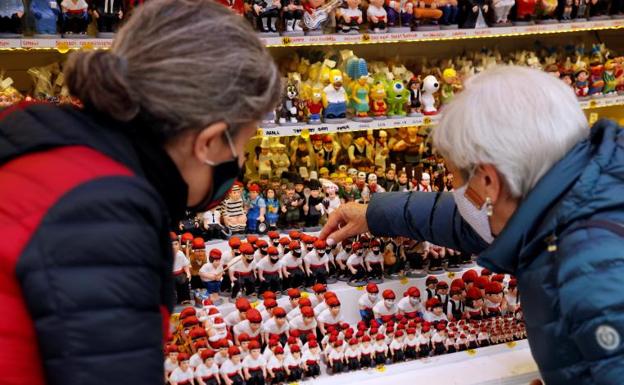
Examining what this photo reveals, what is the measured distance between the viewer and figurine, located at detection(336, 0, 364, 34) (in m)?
3.22

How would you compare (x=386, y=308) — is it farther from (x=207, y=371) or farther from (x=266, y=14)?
(x=266, y=14)

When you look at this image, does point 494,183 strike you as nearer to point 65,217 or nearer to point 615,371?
point 615,371

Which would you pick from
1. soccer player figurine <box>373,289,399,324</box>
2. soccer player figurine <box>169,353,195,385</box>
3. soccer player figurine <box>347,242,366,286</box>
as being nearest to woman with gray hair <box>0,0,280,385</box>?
soccer player figurine <box>169,353,195,385</box>

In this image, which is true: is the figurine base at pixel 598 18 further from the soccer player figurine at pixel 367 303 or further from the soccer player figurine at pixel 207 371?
the soccer player figurine at pixel 207 371

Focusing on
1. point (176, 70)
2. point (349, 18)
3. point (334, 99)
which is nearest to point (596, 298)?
point (176, 70)

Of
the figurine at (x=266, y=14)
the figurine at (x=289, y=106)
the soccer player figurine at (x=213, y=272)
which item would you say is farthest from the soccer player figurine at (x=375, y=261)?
the figurine at (x=266, y=14)

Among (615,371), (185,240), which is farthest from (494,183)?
(185,240)

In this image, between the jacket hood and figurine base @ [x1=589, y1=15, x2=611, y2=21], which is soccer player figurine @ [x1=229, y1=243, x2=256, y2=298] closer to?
the jacket hood

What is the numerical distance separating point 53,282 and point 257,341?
145 centimetres

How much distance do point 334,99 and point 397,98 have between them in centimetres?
39

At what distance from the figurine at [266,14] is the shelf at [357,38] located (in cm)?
15

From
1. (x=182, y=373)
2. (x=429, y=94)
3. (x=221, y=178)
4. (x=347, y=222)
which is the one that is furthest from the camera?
(x=429, y=94)

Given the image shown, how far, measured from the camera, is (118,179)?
0.88m

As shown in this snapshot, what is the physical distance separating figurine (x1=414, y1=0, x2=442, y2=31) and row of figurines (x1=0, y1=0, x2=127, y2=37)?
150cm
